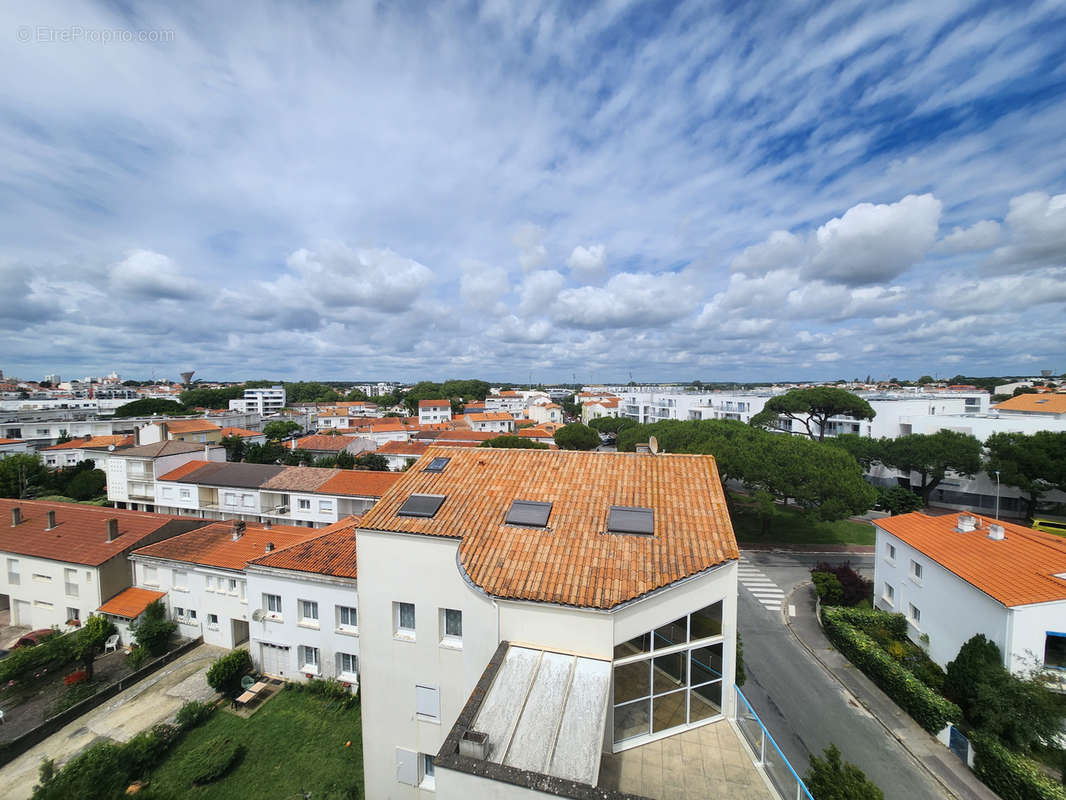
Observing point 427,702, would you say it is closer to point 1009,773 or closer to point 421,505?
point 421,505

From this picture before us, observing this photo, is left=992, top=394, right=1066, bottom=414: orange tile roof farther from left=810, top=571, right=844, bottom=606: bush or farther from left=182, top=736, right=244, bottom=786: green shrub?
left=182, top=736, right=244, bottom=786: green shrub

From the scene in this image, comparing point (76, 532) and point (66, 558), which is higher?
point (76, 532)

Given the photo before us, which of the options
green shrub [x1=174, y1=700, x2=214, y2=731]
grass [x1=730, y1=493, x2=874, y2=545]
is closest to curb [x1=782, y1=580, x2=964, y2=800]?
grass [x1=730, y1=493, x2=874, y2=545]

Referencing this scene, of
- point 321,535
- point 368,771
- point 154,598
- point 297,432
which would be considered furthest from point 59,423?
point 368,771

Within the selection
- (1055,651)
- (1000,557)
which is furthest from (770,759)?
(1000,557)

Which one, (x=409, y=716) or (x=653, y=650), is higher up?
(x=653, y=650)

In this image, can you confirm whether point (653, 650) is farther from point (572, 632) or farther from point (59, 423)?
point (59, 423)

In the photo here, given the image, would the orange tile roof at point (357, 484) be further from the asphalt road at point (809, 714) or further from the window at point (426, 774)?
the asphalt road at point (809, 714)
